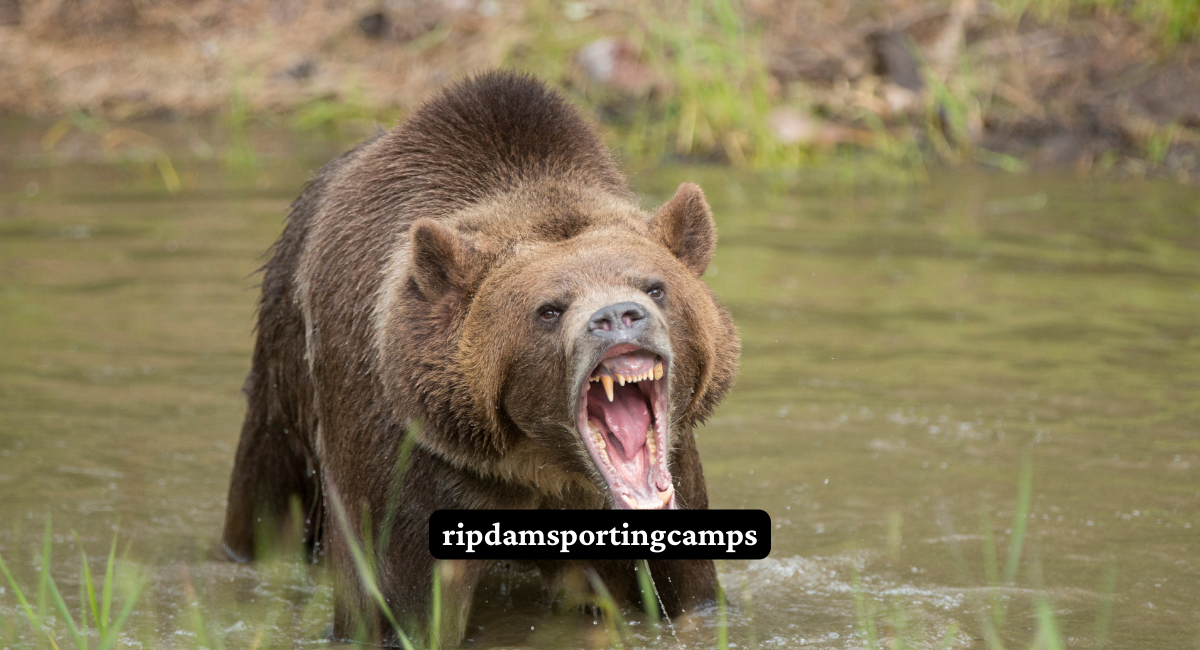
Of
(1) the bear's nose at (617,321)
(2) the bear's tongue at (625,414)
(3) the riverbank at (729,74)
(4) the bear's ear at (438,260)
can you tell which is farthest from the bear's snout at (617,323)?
(3) the riverbank at (729,74)

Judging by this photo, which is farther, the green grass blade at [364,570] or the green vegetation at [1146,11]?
the green vegetation at [1146,11]

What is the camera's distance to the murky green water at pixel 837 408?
4.64 metres

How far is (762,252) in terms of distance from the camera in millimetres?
9297

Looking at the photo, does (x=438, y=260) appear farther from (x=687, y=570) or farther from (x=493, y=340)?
(x=687, y=570)

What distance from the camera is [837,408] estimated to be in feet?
21.9

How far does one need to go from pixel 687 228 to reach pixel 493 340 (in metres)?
0.74

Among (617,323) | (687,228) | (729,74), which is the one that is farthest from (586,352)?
(729,74)

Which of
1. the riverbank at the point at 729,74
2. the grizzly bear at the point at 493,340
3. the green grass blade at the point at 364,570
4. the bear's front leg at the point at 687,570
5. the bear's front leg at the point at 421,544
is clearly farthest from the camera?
the riverbank at the point at 729,74

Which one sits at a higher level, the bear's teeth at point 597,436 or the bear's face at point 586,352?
the bear's face at point 586,352

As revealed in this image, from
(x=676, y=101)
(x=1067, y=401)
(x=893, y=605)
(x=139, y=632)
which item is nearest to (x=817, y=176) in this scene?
(x=676, y=101)

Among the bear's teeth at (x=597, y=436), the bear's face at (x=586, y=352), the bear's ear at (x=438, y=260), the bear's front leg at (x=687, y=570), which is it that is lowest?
the bear's front leg at (x=687, y=570)

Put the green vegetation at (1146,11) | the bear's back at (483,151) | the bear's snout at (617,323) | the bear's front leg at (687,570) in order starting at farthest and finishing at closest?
the green vegetation at (1146,11) < the bear's back at (483,151) < the bear's front leg at (687,570) < the bear's snout at (617,323)

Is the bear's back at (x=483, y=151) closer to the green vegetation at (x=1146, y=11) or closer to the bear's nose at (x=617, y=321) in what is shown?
the bear's nose at (x=617, y=321)

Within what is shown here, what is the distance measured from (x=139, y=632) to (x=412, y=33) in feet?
38.0
